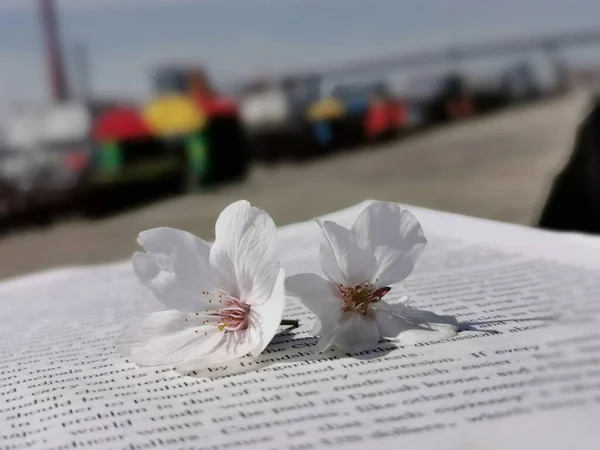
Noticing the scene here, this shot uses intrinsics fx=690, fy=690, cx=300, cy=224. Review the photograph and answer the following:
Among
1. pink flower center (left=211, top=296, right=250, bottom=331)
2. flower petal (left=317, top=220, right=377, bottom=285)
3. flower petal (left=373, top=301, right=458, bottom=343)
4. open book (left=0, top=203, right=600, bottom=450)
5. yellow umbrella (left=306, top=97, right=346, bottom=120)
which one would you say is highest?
flower petal (left=317, top=220, right=377, bottom=285)

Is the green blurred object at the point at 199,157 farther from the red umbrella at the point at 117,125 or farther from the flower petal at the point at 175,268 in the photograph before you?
the flower petal at the point at 175,268

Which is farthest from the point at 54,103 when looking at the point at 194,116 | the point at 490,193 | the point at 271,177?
the point at 490,193

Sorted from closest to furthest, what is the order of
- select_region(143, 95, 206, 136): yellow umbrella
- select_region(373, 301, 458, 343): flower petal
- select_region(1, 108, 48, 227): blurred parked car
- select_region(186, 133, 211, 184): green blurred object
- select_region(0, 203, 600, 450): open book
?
select_region(0, 203, 600, 450): open book < select_region(373, 301, 458, 343): flower petal < select_region(1, 108, 48, 227): blurred parked car < select_region(186, 133, 211, 184): green blurred object < select_region(143, 95, 206, 136): yellow umbrella

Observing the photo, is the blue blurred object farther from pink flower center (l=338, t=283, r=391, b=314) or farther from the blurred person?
pink flower center (l=338, t=283, r=391, b=314)

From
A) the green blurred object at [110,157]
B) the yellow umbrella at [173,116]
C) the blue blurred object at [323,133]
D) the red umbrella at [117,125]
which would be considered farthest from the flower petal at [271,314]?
the blue blurred object at [323,133]

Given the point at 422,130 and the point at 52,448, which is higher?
the point at 52,448

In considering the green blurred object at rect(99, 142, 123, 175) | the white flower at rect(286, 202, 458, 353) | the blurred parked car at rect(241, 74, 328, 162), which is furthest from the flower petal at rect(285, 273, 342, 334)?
the blurred parked car at rect(241, 74, 328, 162)

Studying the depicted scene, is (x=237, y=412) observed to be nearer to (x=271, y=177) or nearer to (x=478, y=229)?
(x=478, y=229)

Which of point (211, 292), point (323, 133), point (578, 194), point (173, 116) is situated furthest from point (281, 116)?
point (211, 292)
